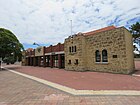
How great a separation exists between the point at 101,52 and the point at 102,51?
0.19 metres

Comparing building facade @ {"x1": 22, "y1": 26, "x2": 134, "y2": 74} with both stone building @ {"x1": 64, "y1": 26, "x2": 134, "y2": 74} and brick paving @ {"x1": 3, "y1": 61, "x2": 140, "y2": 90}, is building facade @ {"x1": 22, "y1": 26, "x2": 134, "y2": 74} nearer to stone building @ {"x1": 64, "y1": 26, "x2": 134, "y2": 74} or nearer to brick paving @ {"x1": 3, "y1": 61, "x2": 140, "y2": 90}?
stone building @ {"x1": 64, "y1": 26, "x2": 134, "y2": 74}

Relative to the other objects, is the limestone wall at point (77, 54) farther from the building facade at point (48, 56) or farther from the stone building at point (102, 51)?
the building facade at point (48, 56)

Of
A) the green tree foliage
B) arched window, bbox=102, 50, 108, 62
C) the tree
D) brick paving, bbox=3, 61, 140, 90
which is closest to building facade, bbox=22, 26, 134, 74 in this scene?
arched window, bbox=102, 50, 108, 62

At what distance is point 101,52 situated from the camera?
58.1ft

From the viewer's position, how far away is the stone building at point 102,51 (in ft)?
51.0

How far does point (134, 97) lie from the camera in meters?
6.12

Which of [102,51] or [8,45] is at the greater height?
[8,45]

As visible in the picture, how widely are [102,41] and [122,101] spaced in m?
12.6

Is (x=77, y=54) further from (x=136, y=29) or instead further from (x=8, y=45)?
(x=136, y=29)

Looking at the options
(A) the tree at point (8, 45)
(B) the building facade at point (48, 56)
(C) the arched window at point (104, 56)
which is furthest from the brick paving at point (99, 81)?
(A) the tree at point (8, 45)

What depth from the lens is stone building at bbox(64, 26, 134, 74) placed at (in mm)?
15547

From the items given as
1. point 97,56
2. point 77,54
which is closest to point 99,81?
point 97,56

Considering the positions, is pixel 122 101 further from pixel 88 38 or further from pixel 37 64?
pixel 37 64

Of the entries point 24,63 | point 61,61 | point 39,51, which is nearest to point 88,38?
point 61,61
